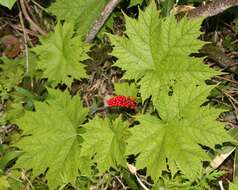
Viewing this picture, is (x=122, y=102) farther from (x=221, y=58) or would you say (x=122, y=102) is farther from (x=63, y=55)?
(x=221, y=58)

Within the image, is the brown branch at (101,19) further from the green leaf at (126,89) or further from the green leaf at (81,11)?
the green leaf at (126,89)

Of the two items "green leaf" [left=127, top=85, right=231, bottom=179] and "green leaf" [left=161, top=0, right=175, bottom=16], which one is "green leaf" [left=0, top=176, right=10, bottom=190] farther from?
"green leaf" [left=161, top=0, right=175, bottom=16]

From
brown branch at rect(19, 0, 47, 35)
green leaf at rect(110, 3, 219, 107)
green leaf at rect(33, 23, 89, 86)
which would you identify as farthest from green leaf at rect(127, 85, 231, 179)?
brown branch at rect(19, 0, 47, 35)

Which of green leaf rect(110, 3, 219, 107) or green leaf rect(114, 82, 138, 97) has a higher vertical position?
green leaf rect(110, 3, 219, 107)

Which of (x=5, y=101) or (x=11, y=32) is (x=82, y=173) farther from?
(x=11, y=32)

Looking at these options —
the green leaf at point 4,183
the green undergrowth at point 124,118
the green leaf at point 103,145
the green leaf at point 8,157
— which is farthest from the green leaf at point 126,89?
the green leaf at point 4,183

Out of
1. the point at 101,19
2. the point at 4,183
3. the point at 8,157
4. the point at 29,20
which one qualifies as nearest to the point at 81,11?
the point at 101,19

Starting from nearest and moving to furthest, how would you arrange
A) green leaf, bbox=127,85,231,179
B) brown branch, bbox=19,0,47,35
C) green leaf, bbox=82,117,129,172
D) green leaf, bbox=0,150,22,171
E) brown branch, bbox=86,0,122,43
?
1. green leaf, bbox=127,85,231,179
2. green leaf, bbox=82,117,129,172
3. brown branch, bbox=86,0,122,43
4. green leaf, bbox=0,150,22,171
5. brown branch, bbox=19,0,47,35
